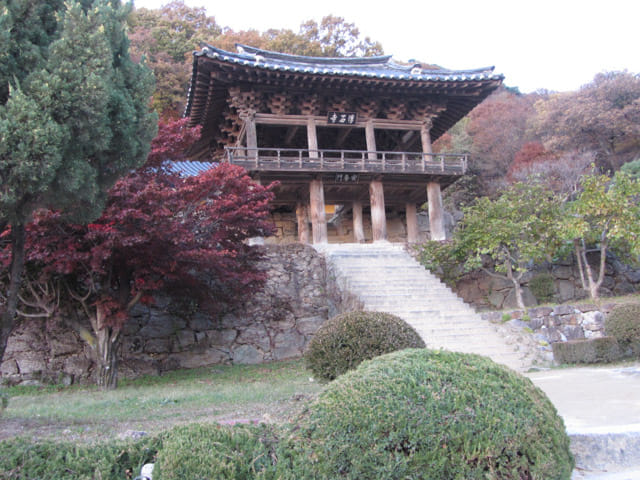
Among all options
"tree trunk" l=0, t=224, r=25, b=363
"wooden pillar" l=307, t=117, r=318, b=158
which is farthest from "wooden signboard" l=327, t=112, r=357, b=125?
"tree trunk" l=0, t=224, r=25, b=363

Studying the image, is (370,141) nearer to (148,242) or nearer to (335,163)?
(335,163)

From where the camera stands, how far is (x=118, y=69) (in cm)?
438

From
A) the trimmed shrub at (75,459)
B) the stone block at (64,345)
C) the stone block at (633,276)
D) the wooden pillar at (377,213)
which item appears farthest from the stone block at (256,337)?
the stone block at (633,276)

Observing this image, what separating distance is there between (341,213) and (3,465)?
18.0 meters

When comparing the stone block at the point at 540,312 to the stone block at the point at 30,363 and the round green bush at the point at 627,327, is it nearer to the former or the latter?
the round green bush at the point at 627,327

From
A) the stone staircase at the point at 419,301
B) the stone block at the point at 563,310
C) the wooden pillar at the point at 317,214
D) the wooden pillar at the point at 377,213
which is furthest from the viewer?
the wooden pillar at the point at 377,213

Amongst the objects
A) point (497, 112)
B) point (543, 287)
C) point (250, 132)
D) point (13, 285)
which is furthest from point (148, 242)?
point (497, 112)

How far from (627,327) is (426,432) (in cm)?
785

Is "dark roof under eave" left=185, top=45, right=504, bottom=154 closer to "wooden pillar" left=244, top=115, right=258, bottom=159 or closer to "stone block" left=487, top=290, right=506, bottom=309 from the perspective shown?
"wooden pillar" left=244, top=115, right=258, bottom=159

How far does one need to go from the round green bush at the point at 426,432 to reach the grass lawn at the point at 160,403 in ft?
1.63

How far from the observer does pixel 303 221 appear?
18344 mm

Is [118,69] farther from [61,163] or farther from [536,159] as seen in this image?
[536,159]

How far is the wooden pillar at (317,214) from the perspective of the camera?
15000 mm

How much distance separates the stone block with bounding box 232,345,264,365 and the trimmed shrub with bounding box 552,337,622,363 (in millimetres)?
6500
